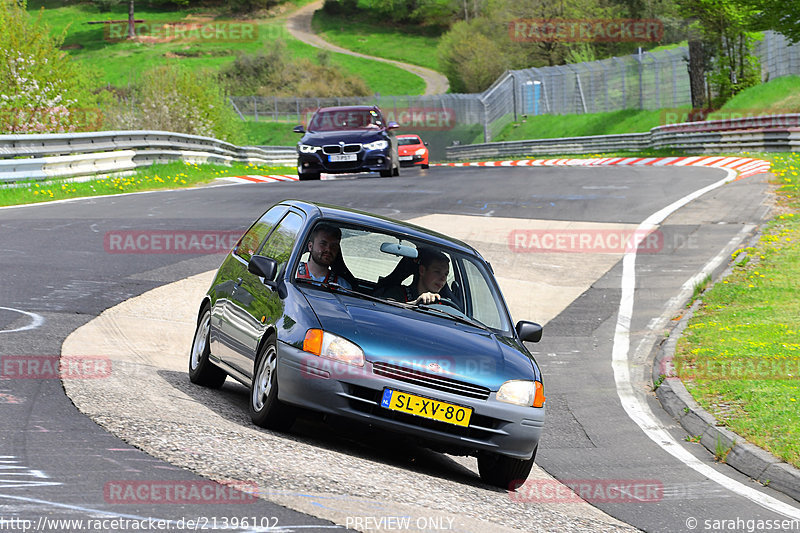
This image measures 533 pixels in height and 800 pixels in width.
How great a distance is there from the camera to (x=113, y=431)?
21.1ft

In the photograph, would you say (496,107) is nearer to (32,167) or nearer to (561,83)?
(561,83)

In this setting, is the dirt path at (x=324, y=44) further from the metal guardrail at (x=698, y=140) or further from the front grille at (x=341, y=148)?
the front grille at (x=341, y=148)

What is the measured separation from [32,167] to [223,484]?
19.2m

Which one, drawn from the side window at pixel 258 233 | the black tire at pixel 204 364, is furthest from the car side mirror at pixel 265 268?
the black tire at pixel 204 364

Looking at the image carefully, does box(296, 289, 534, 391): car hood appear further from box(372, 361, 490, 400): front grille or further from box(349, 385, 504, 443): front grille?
box(349, 385, 504, 443): front grille

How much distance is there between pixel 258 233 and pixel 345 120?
17.9 metres

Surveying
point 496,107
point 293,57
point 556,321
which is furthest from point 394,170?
point 293,57

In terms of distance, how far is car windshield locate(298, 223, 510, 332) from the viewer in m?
7.97

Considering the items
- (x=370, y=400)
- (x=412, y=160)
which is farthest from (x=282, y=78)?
(x=370, y=400)

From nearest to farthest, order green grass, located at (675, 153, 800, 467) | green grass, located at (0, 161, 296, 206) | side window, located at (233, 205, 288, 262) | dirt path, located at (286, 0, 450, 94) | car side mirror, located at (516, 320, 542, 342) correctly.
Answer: car side mirror, located at (516, 320, 542, 342), side window, located at (233, 205, 288, 262), green grass, located at (675, 153, 800, 467), green grass, located at (0, 161, 296, 206), dirt path, located at (286, 0, 450, 94)

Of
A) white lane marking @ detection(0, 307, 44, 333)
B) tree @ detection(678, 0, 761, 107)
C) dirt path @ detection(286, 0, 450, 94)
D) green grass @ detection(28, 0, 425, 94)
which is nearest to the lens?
white lane marking @ detection(0, 307, 44, 333)

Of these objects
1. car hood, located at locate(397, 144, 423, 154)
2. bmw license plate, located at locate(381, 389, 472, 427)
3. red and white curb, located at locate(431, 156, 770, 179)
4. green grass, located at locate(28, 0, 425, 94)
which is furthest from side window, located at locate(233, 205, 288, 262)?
green grass, located at locate(28, 0, 425, 94)

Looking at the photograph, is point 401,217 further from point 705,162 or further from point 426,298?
point 705,162

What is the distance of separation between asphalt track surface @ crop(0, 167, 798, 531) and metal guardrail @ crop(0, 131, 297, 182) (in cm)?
205
